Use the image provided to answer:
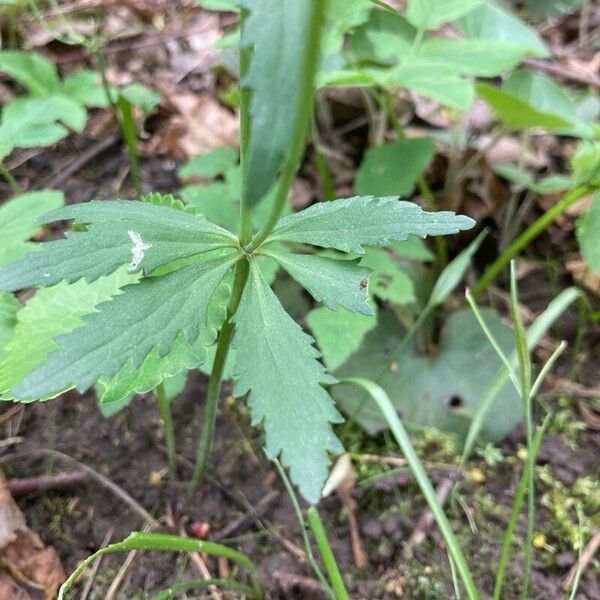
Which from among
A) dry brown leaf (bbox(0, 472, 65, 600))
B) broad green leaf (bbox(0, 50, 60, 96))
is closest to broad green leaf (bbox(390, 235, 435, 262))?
dry brown leaf (bbox(0, 472, 65, 600))

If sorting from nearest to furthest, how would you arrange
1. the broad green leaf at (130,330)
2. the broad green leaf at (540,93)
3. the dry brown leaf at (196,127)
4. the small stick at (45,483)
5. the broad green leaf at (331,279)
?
the broad green leaf at (130,330) < the broad green leaf at (331,279) < the small stick at (45,483) < the broad green leaf at (540,93) < the dry brown leaf at (196,127)

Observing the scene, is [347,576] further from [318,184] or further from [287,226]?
[318,184]

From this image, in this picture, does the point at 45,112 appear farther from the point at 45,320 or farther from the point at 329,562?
the point at 329,562

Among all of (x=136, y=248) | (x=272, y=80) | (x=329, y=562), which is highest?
(x=272, y=80)

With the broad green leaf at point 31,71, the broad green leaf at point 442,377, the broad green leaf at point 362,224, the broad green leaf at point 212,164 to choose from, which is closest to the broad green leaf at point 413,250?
the broad green leaf at point 442,377

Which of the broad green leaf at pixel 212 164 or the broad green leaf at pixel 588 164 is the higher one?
the broad green leaf at pixel 588 164

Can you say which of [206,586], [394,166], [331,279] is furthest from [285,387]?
[394,166]

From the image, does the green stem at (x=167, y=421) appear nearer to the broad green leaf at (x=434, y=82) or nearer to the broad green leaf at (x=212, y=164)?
the broad green leaf at (x=212, y=164)
